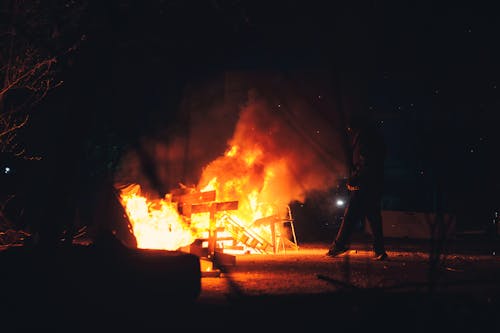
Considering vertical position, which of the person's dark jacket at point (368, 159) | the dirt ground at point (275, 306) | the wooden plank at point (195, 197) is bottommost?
the dirt ground at point (275, 306)

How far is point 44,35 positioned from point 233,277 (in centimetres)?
681

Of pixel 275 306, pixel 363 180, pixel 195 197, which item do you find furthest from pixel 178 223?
pixel 275 306

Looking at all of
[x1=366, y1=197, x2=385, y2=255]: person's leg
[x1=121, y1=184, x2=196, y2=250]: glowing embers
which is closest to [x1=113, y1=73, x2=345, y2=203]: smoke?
[x1=121, y1=184, x2=196, y2=250]: glowing embers

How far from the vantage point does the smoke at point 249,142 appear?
15133mm

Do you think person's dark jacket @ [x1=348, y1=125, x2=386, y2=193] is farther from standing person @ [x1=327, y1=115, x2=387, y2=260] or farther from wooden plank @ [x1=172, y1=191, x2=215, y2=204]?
wooden plank @ [x1=172, y1=191, x2=215, y2=204]

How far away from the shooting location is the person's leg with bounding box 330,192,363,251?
12.3 meters

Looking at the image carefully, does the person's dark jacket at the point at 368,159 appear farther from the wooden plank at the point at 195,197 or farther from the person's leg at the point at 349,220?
the wooden plank at the point at 195,197

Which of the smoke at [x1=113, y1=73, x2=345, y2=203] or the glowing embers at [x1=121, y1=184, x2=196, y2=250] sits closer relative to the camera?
the glowing embers at [x1=121, y1=184, x2=196, y2=250]

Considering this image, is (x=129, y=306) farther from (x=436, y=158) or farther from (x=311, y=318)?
(x=436, y=158)

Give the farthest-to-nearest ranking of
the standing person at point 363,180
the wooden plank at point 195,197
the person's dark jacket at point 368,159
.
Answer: the wooden plank at point 195,197
the person's dark jacket at point 368,159
the standing person at point 363,180

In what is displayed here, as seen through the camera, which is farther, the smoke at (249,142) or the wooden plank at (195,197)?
the smoke at (249,142)

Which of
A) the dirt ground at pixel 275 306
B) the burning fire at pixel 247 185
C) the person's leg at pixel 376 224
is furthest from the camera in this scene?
the burning fire at pixel 247 185

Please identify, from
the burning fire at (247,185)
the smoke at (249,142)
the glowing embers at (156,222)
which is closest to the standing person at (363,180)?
the burning fire at (247,185)

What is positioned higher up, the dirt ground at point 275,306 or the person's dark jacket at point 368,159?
the person's dark jacket at point 368,159
